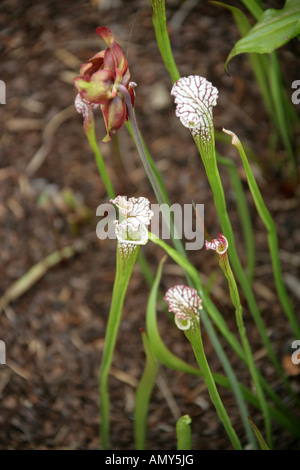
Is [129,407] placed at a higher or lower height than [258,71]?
lower

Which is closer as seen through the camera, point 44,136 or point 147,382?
point 147,382

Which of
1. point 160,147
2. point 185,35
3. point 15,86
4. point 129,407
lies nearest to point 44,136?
point 15,86

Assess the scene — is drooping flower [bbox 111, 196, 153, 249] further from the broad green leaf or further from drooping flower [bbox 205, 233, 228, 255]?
the broad green leaf

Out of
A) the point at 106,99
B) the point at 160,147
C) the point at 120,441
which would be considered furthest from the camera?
the point at 160,147

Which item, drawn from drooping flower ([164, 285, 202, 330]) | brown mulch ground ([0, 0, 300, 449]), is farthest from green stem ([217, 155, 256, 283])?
drooping flower ([164, 285, 202, 330])

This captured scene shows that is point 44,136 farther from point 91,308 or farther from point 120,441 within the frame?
point 120,441

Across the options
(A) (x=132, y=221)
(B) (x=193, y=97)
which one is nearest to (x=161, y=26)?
(B) (x=193, y=97)

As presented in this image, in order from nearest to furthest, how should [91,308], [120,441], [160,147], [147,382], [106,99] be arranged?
Answer: [106,99]
[147,382]
[120,441]
[91,308]
[160,147]
